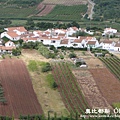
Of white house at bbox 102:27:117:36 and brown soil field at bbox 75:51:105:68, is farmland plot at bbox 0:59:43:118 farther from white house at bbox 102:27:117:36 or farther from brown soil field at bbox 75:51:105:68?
white house at bbox 102:27:117:36

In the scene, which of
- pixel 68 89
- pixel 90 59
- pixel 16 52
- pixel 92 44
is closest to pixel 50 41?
pixel 92 44

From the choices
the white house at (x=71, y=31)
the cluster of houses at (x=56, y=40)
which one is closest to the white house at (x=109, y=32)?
the white house at (x=71, y=31)

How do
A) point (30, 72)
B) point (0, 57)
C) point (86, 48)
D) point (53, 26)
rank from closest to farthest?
point (30, 72), point (0, 57), point (86, 48), point (53, 26)

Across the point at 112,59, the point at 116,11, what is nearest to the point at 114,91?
the point at 112,59

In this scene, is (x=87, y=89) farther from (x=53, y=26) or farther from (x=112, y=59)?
(x=53, y=26)

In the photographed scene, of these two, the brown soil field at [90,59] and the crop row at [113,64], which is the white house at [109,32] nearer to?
the brown soil field at [90,59]

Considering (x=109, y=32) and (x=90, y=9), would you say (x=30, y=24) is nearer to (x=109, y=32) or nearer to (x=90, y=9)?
(x=109, y=32)
